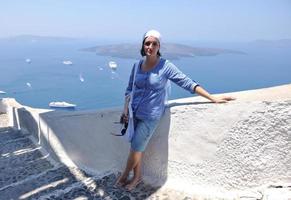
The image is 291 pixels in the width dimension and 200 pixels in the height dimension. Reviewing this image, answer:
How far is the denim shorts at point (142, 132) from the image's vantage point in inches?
109

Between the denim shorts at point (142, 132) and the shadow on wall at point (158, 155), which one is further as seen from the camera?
the shadow on wall at point (158, 155)

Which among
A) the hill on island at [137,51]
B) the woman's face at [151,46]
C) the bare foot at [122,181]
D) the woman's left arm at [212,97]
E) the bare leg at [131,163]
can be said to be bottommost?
the hill on island at [137,51]

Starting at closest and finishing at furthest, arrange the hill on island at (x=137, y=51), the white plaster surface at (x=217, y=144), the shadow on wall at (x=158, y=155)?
the white plaster surface at (x=217, y=144), the shadow on wall at (x=158, y=155), the hill on island at (x=137, y=51)

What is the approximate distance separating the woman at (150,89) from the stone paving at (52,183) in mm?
370

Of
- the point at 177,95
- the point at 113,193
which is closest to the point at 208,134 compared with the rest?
the point at 113,193

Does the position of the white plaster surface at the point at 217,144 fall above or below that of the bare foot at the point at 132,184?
→ above

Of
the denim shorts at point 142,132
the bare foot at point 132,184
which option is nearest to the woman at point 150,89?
the denim shorts at point 142,132

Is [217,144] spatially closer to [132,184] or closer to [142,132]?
[142,132]

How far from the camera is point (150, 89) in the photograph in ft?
8.75

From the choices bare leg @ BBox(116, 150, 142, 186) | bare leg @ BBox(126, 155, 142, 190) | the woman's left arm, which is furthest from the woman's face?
bare leg @ BBox(126, 155, 142, 190)

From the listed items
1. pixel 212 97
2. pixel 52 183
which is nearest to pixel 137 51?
pixel 52 183

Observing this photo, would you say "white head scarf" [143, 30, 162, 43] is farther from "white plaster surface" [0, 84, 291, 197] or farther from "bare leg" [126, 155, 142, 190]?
"bare leg" [126, 155, 142, 190]

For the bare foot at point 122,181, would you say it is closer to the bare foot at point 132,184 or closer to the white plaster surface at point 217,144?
the bare foot at point 132,184

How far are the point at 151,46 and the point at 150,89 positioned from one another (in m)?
0.35
